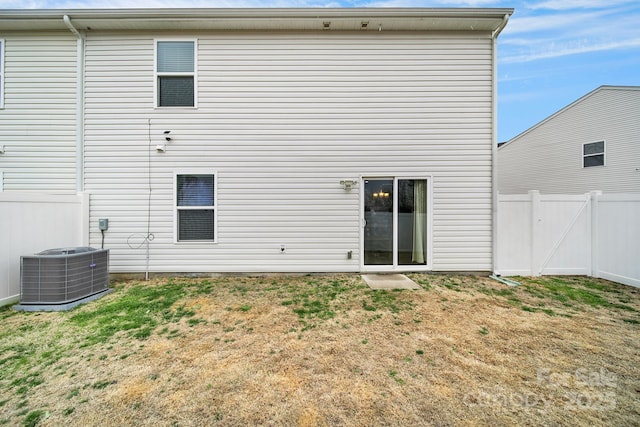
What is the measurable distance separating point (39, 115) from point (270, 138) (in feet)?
15.9

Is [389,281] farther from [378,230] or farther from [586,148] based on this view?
[586,148]

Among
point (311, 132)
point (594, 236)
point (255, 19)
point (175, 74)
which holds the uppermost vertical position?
point (255, 19)

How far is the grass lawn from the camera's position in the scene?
1969 mm

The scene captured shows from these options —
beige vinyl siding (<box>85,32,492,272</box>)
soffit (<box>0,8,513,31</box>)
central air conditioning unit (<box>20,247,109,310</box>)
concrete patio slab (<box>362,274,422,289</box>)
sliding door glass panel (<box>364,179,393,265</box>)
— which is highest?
soffit (<box>0,8,513,31</box>)

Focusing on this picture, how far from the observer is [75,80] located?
5555 millimetres

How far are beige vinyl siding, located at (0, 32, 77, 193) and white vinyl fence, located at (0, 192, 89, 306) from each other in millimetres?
749

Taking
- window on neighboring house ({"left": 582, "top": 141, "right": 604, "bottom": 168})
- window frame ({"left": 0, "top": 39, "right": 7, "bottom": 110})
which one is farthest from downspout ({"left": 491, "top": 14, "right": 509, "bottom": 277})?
window frame ({"left": 0, "top": 39, "right": 7, "bottom": 110})

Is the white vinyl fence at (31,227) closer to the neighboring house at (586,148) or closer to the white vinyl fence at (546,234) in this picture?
the white vinyl fence at (546,234)

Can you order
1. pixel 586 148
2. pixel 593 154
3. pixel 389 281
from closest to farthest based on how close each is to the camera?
pixel 389 281, pixel 593 154, pixel 586 148

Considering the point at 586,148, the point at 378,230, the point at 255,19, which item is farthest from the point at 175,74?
the point at 586,148

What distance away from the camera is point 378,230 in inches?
224

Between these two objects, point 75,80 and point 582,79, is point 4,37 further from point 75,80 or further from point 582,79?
point 582,79

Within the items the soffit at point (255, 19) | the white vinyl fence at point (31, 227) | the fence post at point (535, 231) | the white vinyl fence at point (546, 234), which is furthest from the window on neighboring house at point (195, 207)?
the fence post at point (535, 231)

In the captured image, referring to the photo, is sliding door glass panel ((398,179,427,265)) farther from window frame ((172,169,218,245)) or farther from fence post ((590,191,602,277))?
window frame ((172,169,218,245))
